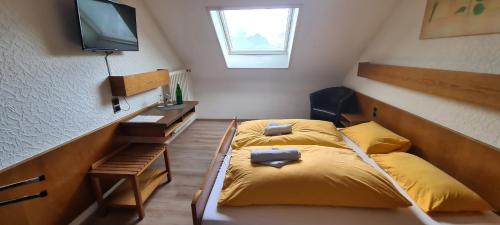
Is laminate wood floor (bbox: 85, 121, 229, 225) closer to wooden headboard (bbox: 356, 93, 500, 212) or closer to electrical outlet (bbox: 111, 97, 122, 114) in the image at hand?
electrical outlet (bbox: 111, 97, 122, 114)

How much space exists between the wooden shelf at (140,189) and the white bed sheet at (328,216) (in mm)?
950

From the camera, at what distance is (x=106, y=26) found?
1.89m

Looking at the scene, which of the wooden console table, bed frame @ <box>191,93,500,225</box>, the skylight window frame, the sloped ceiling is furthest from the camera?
the skylight window frame

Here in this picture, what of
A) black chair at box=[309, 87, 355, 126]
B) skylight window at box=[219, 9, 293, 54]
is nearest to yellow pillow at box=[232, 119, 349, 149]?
black chair at box=[309, 87, 355, 126]

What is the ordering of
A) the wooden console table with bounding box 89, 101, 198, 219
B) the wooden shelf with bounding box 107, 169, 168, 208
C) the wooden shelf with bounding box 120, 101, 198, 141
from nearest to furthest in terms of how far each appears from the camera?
the wooden console table with bounding box 89, 101, 198, 219
the wooden shelf with bounding box 107, 169, 168, 208
the wooden shelf with bounding box 120, 101, 198, 141

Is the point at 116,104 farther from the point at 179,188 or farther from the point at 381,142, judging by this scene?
the point at 381,142

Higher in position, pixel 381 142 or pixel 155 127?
pixel 155 127

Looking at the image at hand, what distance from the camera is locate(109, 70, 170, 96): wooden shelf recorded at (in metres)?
2.08

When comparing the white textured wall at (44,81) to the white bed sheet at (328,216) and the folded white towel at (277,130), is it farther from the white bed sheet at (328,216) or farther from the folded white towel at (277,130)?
the folded white towel at (277,130)

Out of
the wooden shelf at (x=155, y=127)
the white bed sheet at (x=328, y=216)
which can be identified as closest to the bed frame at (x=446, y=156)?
the white bed sheet at (x=328, y=216)

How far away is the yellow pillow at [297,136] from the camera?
1981mm

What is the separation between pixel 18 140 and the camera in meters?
1.37

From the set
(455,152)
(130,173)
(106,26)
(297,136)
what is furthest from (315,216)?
(106,26)

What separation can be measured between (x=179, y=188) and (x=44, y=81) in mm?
1377
